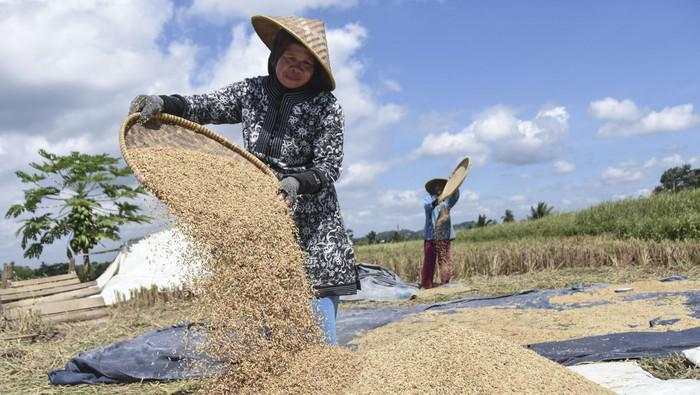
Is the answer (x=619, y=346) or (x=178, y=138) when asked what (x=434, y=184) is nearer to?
(x=619, y=346)

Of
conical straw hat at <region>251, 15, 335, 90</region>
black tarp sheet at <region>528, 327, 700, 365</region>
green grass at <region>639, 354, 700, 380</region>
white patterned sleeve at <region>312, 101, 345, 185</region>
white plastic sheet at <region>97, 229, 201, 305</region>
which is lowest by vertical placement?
green grass at <region>639, 354, 700, 380</region>

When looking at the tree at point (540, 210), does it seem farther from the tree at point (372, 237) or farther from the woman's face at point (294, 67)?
the woman's face at point (294, 67)

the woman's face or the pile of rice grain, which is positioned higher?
the woman's face

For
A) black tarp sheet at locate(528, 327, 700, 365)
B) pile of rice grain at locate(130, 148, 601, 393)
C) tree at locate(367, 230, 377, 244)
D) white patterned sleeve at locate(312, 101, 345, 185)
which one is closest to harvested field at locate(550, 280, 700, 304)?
black tarp sheet at locate(528, 327, 700, 365)

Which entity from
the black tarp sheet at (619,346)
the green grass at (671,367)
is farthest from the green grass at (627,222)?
the green grass at (671,367)

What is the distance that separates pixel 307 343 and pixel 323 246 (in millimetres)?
406

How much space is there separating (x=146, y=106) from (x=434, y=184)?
630 centimetres

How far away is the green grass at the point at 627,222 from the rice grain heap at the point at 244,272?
9305 mm

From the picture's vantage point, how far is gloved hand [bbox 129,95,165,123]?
2.68 m

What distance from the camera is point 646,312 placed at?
4484mm

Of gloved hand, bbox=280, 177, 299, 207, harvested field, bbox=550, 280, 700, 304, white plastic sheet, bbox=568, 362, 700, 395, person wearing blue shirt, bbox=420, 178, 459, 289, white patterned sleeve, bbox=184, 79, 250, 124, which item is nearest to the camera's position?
white plastic sheet, bbox=568, 362, 700, 395

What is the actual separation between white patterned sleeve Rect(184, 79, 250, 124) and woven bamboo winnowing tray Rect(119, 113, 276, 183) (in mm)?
58

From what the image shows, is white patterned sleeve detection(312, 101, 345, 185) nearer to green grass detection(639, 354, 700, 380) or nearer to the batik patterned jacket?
the batik patterned jacket

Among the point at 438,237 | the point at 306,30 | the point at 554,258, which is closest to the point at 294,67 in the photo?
the point at 306,30
